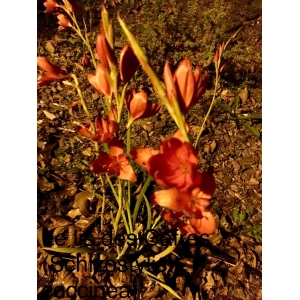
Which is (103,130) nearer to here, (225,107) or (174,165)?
(174,165)

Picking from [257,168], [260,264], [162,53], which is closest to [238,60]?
[162,53]

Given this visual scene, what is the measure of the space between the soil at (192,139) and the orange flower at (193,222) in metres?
0.35

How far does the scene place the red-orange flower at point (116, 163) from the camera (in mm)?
642

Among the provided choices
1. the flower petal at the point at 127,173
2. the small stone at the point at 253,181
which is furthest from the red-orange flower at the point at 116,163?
the small stone at the point at 253,181

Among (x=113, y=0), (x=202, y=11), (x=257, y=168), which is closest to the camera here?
(x=257, y=168)

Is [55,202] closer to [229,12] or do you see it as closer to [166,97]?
[166,97]

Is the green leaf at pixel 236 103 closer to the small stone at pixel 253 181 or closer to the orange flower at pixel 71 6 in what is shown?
the small stone at pixel 253 181

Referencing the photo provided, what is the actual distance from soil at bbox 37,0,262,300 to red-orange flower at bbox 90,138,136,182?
0.31m

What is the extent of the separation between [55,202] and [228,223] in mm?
508

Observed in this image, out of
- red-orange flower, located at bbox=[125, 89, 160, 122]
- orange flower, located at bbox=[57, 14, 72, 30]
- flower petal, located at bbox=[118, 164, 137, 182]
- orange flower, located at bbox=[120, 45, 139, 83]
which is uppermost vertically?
orange flower, located at bbox=[57, 14, 72, 30]

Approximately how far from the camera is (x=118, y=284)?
882 mm

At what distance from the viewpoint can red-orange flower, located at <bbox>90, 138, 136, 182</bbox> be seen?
0.64 metres

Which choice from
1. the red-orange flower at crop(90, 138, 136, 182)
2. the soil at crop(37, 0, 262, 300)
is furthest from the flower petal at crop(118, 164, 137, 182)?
the soil at crop(37, 0, 262, 300)

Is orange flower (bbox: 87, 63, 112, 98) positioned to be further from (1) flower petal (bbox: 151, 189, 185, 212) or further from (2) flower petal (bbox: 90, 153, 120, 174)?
(1) flower petal (bbox: 151, 189, 185, 212)
